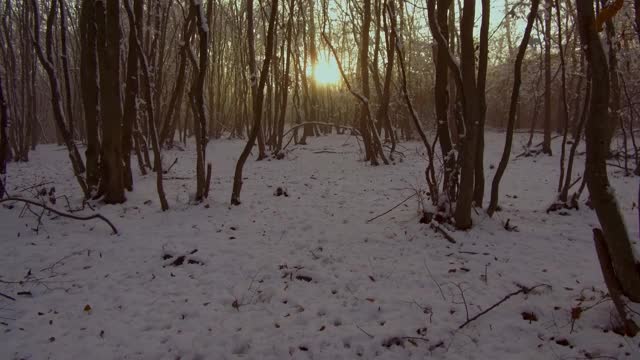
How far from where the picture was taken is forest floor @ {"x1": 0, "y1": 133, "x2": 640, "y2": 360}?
330 cm

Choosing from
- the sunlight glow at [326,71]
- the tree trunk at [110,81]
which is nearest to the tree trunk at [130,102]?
the tree trunk at [110,81]

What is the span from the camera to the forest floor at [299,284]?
10.8ft

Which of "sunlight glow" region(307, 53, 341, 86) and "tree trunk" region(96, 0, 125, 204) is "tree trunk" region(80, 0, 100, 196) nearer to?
"tree trunk" region(96, 0, 125, 204)

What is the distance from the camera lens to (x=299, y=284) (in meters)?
4.39

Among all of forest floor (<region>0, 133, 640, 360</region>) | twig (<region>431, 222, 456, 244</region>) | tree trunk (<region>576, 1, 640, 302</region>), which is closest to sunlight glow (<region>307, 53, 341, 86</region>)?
forest floor (<region>0, 133, 640, 360</region>)

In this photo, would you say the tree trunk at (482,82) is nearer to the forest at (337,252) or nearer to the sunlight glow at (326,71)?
the forest at (337,252)

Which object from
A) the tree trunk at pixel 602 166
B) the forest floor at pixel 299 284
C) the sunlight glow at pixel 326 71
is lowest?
the forest floor at pixel 299 284

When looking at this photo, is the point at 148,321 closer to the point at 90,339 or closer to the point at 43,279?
the point at 90,339

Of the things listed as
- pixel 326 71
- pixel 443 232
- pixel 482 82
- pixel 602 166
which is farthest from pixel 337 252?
pixel 326 71

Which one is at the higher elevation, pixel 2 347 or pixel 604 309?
pixel 604 309

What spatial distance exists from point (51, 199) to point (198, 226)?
307 centimetres

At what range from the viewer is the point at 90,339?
340 cm

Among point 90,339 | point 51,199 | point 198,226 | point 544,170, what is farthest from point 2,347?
point 544,170

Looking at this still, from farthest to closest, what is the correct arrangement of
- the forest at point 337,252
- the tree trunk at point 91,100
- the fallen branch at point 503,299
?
1. the tree trunk at point 91,100
2. the fallen branch at point 503,299
3. the forest at point 337,252
